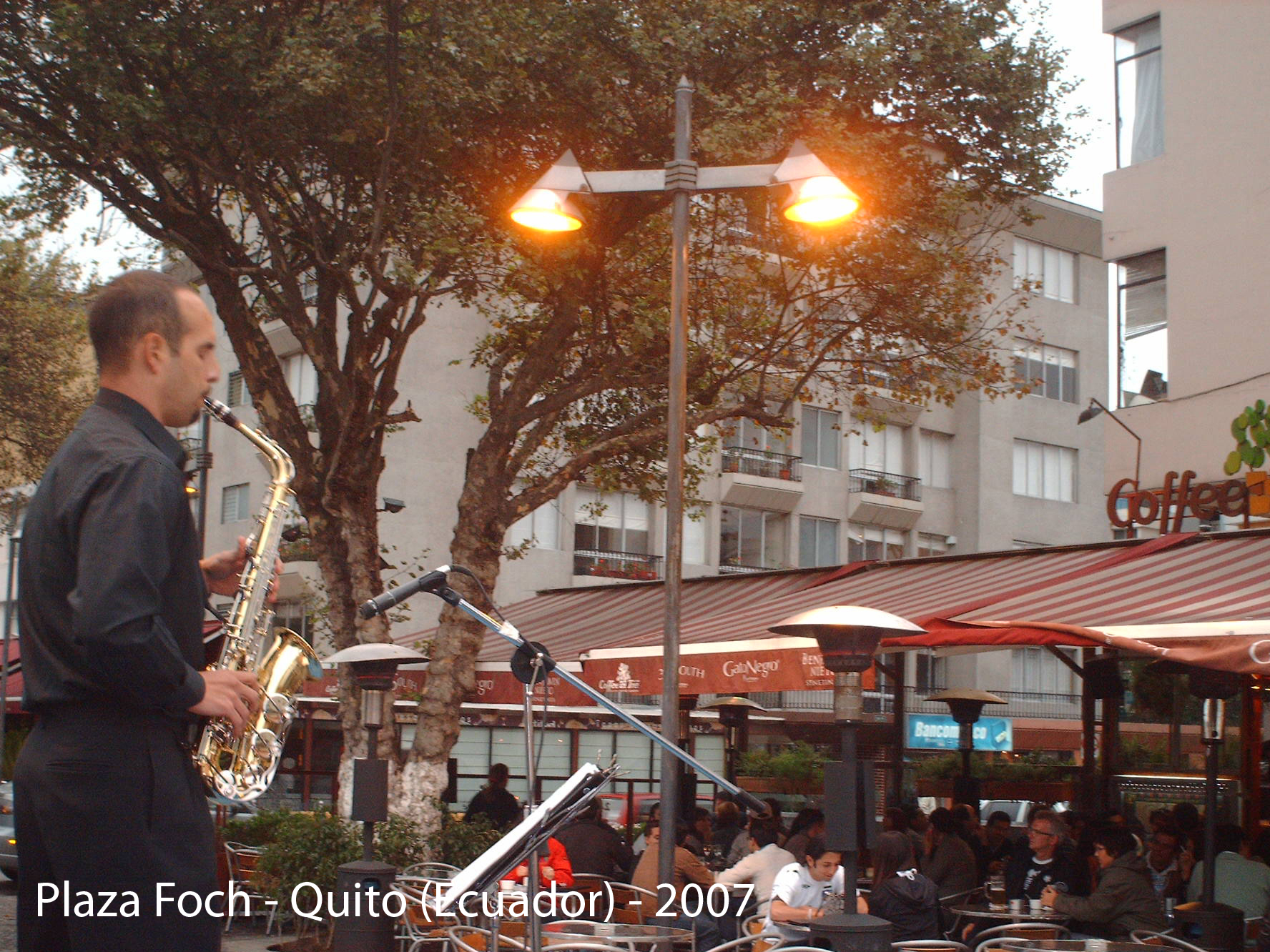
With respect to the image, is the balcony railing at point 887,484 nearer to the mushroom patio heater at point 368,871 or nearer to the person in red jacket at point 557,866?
the person in red jacket at point 557,866

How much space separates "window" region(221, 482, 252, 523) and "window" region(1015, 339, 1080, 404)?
2369 cm

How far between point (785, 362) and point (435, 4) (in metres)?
5.37

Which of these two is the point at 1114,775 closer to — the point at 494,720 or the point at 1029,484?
the point at 494,720

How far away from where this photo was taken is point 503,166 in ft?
49.2

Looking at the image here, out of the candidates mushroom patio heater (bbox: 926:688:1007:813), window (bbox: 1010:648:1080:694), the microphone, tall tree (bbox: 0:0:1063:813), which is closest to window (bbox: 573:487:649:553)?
window (bbox: 1010:648:1080:694)

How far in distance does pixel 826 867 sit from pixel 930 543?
122ft

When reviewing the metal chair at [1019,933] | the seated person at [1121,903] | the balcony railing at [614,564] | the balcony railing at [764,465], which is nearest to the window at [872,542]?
the balcony railing at [764,465]

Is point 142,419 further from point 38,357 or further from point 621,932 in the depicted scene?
point 38,357

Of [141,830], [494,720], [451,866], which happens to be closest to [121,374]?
[141,830]

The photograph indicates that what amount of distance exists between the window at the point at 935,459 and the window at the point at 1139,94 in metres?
26.5

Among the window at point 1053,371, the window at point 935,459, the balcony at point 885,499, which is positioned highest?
the window at point 1053,371

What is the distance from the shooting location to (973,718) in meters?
19.9

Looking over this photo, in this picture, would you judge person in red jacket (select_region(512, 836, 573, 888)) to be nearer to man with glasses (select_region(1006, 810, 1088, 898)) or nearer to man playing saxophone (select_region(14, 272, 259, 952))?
man with glasses (select_region(1006, 810, 1088, 898))

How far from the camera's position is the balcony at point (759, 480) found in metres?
41.8
